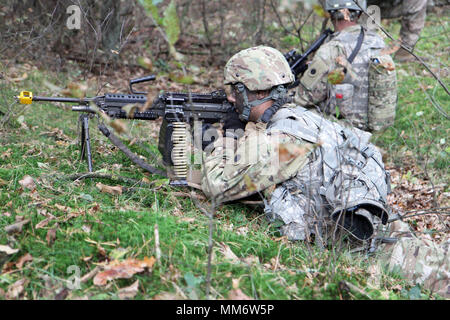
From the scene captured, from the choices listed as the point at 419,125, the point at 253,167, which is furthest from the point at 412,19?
the point at 253,167

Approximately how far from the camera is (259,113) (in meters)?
4.06

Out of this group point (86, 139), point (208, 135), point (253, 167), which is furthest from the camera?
point (208, 135)

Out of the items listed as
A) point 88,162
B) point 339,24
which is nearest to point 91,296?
point 88,162

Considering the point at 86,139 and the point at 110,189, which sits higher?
the point at 86,139

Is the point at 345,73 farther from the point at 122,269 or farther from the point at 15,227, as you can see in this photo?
the point at 15,227

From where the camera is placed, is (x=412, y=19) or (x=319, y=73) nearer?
(x=319, y=73)

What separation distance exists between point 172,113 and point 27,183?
4.52 ft

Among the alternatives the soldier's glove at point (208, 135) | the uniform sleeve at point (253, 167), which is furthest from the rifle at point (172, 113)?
the uniform sleeve at point (253, 167)

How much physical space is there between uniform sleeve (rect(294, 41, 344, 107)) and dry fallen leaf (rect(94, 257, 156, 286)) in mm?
3944

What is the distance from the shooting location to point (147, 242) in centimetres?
295

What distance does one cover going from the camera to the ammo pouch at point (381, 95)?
242 inches

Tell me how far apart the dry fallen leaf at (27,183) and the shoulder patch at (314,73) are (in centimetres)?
374

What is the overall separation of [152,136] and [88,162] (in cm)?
228

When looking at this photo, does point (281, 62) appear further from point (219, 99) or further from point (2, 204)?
point (2, 204)
